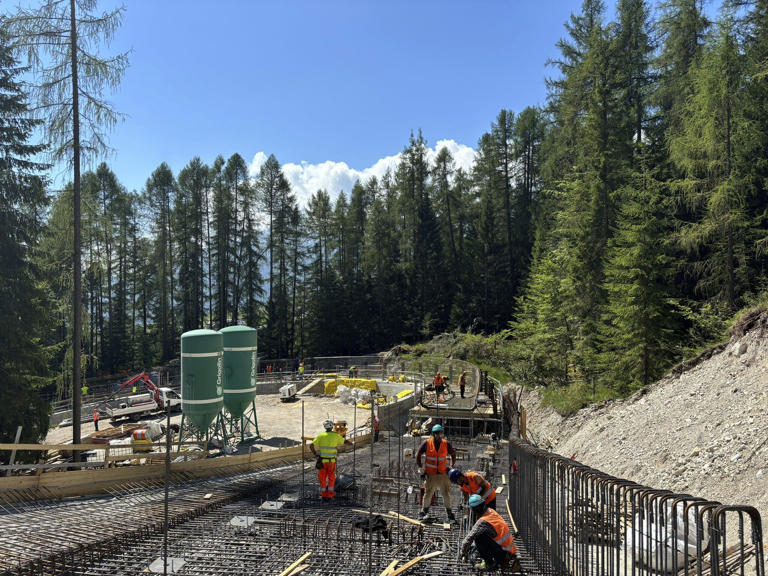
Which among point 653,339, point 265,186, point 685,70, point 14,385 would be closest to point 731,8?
point 685,70

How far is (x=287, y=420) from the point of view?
2519cm

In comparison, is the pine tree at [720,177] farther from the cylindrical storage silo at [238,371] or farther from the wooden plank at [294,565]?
the wooden plank at [294,565]

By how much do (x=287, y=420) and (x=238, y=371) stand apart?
7.28 m

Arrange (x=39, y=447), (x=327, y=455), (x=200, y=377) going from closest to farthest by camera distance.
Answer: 1. (x=327, y=455)
2. (x=39, y=447)
3. (x=200, y=377)

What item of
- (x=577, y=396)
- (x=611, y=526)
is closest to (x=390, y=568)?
(x=611, y=526)

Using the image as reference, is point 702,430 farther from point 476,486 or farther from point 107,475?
point 107,475

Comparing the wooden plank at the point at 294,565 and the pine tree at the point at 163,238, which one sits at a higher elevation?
the pine tree at the point at 163,238

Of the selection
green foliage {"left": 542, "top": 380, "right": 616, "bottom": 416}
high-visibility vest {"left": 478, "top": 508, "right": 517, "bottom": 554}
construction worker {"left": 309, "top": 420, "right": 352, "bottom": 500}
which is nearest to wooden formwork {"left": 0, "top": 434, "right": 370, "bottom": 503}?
construction worker {"left": 309, "top": 420, "right": 352, "bottom": 500}

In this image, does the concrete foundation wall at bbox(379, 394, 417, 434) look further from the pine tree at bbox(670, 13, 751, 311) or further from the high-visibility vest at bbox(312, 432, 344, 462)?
the pine tree at bbox(670, 13, 751, 311)

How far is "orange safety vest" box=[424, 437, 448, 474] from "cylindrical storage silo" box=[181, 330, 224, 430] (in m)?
9.60

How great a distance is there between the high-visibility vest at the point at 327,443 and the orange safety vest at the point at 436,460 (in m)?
1.70

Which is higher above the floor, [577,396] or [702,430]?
[702,430]

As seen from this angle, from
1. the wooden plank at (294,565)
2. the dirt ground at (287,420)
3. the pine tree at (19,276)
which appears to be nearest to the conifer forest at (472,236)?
the pine tree at (19,276)

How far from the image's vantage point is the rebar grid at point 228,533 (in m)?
6.42
